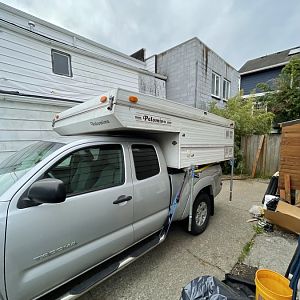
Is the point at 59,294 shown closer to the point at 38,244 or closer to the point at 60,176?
the point at 38,244

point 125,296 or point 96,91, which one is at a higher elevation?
point 96,91

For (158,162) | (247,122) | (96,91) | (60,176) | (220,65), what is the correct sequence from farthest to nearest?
(220,65)
(247,122)
(96,91)
(158,162)
(60,176)

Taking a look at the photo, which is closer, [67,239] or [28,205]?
[28,205]

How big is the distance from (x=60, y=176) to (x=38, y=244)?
25.0 inches

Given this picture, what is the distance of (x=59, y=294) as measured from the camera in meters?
1.79

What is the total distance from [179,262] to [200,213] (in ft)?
3.72

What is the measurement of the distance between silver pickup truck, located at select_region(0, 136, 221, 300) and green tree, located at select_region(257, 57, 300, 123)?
13.2 meters

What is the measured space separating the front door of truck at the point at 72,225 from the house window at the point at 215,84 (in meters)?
10.5

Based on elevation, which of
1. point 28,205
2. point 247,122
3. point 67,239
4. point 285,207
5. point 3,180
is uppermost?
point 247,122

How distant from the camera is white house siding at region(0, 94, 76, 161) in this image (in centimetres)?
477

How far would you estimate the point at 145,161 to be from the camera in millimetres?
2711

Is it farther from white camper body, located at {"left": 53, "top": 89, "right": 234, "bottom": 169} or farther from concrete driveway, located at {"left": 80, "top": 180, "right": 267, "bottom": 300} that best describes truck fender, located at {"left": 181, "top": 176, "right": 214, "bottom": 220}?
concrete driveway, located at {"left": 80, "top": 180, "right": 267, "bottom": 300}

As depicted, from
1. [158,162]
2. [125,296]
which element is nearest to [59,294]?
[125,296]

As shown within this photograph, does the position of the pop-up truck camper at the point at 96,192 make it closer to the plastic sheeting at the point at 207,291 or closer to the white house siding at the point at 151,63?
the plastic sheeting at the point at 207,291
